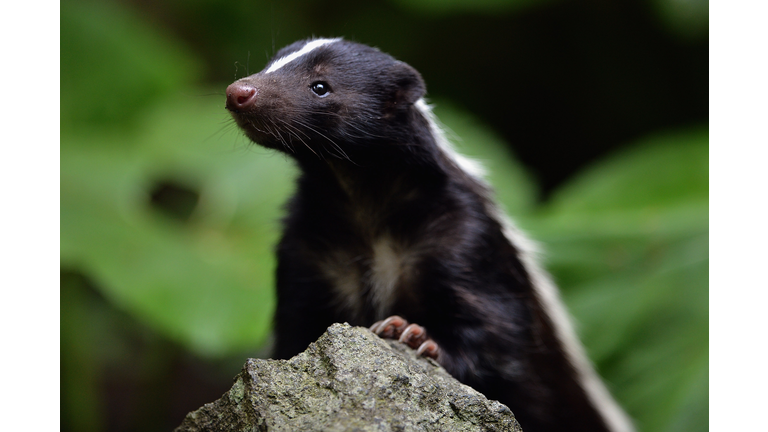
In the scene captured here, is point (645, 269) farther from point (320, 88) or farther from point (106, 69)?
point (106, 69)

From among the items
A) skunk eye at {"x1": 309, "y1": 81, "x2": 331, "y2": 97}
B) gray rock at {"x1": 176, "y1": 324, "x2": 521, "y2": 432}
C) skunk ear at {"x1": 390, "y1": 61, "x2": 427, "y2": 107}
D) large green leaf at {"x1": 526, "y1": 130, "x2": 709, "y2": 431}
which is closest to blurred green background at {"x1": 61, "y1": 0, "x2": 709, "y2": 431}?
large green leaf at {"x1": 526, "y1": 130, "x2": 709, "y2": 431}

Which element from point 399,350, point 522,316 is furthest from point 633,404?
point 399,350

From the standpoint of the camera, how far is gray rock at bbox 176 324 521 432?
Answer: 5.63 feet

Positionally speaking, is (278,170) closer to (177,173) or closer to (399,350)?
(177,173)

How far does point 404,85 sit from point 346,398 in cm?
128

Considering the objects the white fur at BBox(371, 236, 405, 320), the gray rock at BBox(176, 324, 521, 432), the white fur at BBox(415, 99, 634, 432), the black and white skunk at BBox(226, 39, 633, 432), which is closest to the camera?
the gray rock at BBox(176, 324, 521, 432)

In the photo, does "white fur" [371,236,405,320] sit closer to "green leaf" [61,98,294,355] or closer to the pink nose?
"green leaf" [61,98,294,355]

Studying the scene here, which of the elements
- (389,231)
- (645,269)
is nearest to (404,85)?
(389,231)

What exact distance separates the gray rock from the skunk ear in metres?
1.03

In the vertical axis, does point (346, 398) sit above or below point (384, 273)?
above

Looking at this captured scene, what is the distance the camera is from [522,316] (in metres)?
2.85

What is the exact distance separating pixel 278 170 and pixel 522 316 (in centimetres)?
237

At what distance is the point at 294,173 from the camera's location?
11.9 ft

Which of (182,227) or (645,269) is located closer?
(645,269)
